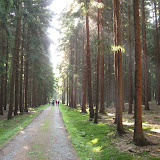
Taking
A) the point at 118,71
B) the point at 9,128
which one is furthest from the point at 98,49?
the point at 9,128

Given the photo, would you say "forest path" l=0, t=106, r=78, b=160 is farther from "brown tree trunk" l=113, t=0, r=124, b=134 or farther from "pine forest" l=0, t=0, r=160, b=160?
"brown tree trunk" l=113, t=0, r=124, b=134

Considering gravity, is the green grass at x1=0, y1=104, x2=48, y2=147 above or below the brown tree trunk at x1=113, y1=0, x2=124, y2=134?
below

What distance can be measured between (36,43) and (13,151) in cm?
1645

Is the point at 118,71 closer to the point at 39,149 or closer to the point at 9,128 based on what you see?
the point at 39,149

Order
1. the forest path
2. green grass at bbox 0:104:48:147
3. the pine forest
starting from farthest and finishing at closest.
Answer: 1. green grass at bbox 0:104:48:147
2. the pine forest
3. the forest path

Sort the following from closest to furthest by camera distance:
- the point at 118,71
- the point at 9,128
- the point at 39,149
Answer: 1. the point at 39,149
2. the point at 118,71
3. the point at 9,128

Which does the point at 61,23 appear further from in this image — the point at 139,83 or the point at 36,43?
the point at 139,83

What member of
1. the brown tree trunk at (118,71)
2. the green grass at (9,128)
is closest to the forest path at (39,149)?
the green grass at (9,128)

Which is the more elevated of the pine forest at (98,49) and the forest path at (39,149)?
the pine forest at (98,49)

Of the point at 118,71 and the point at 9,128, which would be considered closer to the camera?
the point at 118,71

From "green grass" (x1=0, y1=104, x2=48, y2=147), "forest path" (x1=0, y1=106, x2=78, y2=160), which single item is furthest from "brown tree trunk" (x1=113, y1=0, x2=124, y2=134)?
"green grass" (x1=0, y1=104, x2=48, y2=147)

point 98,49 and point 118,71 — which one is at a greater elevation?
point 98,49

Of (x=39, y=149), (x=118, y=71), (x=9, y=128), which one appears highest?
(x=118, y=71)

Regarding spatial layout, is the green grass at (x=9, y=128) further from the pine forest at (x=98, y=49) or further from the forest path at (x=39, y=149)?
the pine forest at (x=98, y=49)
